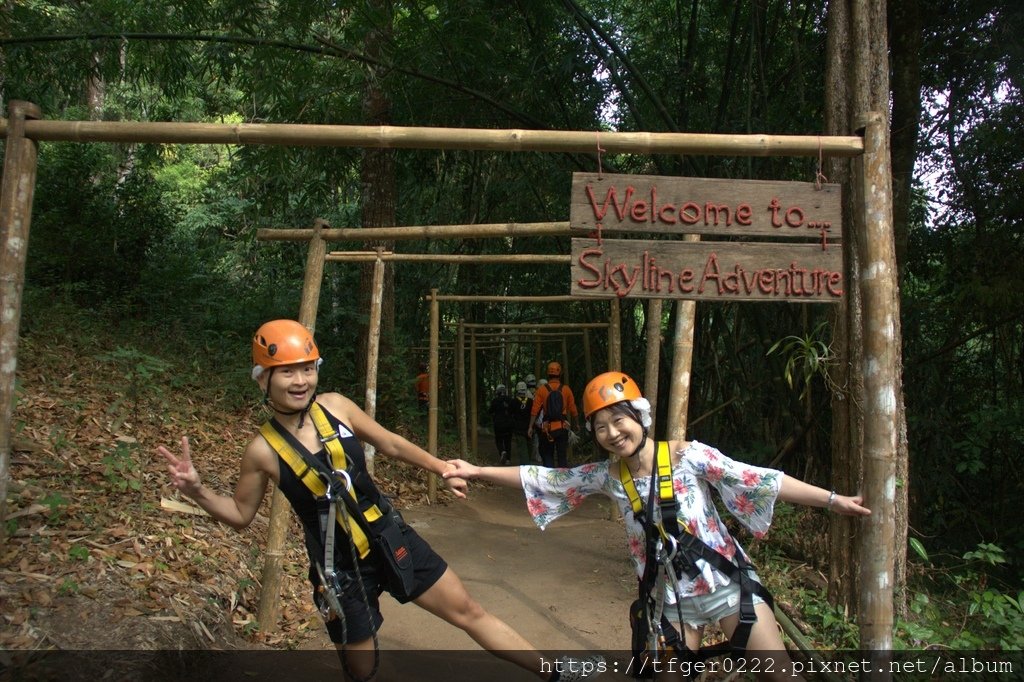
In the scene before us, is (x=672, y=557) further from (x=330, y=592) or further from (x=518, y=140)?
(x=518, y=140)

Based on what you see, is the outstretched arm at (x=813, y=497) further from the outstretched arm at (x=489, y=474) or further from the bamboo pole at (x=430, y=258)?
the bamboo pole at (x=430, y=258)

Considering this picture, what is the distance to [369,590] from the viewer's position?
9.95 feet

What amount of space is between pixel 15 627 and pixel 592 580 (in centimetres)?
361

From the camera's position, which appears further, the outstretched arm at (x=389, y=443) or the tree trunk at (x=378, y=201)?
the tree trunk at (x=378, y=201)

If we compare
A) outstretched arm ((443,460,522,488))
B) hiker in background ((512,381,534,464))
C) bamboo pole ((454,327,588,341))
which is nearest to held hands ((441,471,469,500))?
outstretched arm ((443,460,522,488))

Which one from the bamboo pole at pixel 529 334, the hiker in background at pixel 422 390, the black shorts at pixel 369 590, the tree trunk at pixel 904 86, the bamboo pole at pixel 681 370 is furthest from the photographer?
the hiker in background at pixel 422 390

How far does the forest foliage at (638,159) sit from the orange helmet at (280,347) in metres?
4.24

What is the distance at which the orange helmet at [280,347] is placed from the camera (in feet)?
9.46

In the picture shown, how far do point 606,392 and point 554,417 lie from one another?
7.67m

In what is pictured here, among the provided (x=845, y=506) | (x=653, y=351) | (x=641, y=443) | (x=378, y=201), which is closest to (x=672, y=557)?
(x=641, y=443)

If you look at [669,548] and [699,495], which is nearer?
[669,548]

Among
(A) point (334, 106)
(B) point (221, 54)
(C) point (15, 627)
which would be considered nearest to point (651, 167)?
(A) point (334, 106)

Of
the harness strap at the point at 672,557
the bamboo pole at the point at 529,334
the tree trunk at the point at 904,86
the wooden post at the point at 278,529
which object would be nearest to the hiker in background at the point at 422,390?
the bamboo pole at the point at 529,334

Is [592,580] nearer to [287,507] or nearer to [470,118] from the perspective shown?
[287,507]
